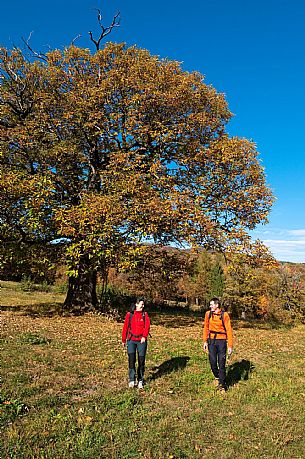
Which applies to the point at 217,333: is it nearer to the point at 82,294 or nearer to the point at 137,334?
the point at 137,334

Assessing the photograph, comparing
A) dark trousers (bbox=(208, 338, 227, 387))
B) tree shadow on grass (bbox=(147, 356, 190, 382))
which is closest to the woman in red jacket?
tree shadow on grass (bbox=(147, 356, 190, 382))

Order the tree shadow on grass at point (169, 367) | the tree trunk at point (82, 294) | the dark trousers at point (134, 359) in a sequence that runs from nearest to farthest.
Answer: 1. the dark trousers at point (134, 359)
2. the tree shadow on grass at point (169, 367)
3. the tree trunk at point (82, 294)

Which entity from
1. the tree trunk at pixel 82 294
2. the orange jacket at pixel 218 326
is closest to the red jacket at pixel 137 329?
the orange jacket at pixel 218 326

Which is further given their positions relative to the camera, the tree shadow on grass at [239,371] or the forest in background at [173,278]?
the forest in background at [173,278]

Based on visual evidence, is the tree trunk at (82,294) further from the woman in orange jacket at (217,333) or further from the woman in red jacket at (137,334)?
the woman in orange jacket at (217,333)

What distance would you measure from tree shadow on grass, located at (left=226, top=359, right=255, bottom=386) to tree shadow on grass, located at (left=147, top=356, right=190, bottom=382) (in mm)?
1406

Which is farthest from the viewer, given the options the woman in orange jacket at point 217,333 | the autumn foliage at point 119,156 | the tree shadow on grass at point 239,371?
the autumn foliage at point 119,156

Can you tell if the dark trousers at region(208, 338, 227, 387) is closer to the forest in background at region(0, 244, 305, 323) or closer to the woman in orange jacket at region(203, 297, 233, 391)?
the woman in orange jacket at region(203, 297, 233, 391)

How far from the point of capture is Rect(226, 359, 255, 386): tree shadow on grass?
33.2 feet

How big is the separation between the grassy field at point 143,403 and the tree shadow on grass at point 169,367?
3 centimetres

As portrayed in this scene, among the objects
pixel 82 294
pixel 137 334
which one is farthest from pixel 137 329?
pixel 82 294

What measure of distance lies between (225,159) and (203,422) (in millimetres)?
13750

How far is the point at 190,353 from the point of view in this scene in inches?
507

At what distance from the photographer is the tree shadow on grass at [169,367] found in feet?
32.7
